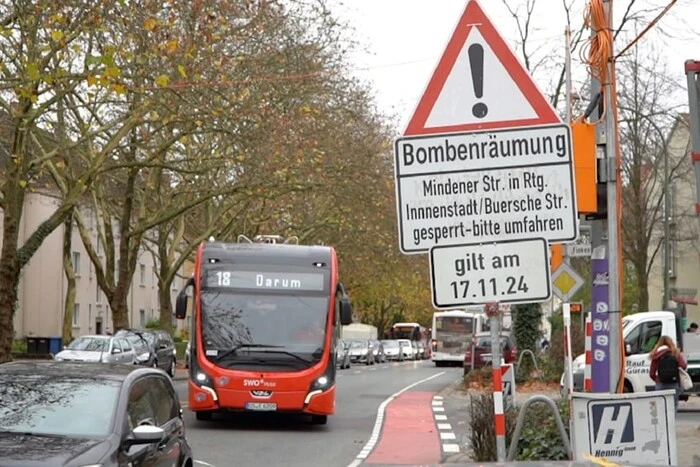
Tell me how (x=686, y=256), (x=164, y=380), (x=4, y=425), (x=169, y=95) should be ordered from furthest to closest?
(x=686, y=256) < (x=169, y=95) < (x=164, y=380) < (x=4, y=425)

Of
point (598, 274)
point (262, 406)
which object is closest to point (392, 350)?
point (262, 406)

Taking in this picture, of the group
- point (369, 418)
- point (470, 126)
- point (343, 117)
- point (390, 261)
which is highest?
point (343, 117)

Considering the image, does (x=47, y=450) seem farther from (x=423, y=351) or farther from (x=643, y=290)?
(x=423, y=351)

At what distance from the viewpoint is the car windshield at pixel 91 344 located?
3528 centimetres

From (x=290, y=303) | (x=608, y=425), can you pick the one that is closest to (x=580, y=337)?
(x=290, y=303)

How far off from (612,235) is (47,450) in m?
4.33

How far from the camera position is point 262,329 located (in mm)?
20047

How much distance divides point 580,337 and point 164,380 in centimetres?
2533

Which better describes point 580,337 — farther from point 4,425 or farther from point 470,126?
point 470,126

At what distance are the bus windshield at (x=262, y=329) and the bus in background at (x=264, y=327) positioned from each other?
0.05 ft

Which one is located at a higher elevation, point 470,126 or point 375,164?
point 375,164

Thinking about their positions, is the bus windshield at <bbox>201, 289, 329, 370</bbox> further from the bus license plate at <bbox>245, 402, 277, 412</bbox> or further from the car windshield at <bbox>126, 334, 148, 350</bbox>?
the car windshield at <bbox>126, 334, 148, 350</bbox>

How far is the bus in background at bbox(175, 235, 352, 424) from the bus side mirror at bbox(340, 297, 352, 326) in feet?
0.06

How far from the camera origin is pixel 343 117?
125ft
